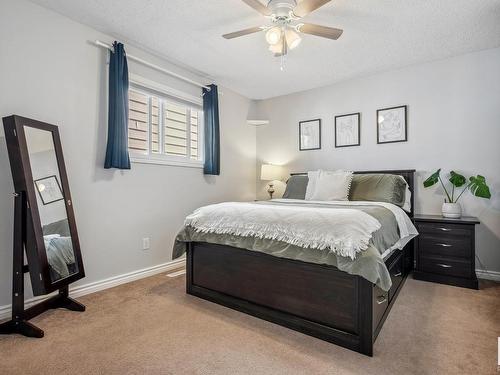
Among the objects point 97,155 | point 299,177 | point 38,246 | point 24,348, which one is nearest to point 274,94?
point 299,177

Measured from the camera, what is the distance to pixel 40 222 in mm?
2080

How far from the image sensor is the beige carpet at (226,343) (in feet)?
5.19

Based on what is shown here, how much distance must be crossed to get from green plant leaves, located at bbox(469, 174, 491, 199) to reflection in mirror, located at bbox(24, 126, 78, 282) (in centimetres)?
385

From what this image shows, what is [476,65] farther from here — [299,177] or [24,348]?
[24,348]

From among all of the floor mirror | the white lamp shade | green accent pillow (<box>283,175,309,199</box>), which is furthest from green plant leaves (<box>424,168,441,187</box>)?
the floor mirror

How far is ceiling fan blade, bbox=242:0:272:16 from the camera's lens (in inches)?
79.7

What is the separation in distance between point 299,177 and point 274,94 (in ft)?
5.31

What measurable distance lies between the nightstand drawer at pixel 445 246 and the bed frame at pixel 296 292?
0.63 m

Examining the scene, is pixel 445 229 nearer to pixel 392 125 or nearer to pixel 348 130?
pixel 392 125

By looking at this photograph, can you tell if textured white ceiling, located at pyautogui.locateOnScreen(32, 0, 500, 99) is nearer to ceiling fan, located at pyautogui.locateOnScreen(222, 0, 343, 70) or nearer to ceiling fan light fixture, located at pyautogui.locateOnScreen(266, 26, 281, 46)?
ceiling fan, located at pyautogui.locateOnScreen(222, 0, 343, 70)

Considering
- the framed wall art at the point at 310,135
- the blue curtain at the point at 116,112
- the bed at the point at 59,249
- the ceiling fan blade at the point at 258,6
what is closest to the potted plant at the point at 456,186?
the framed wall art at the point at 310,135

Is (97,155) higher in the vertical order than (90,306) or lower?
higher

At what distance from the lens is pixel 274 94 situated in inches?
186

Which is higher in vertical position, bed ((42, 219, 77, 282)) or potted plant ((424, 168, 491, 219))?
potted plant ((424, 168, 491, 219))
